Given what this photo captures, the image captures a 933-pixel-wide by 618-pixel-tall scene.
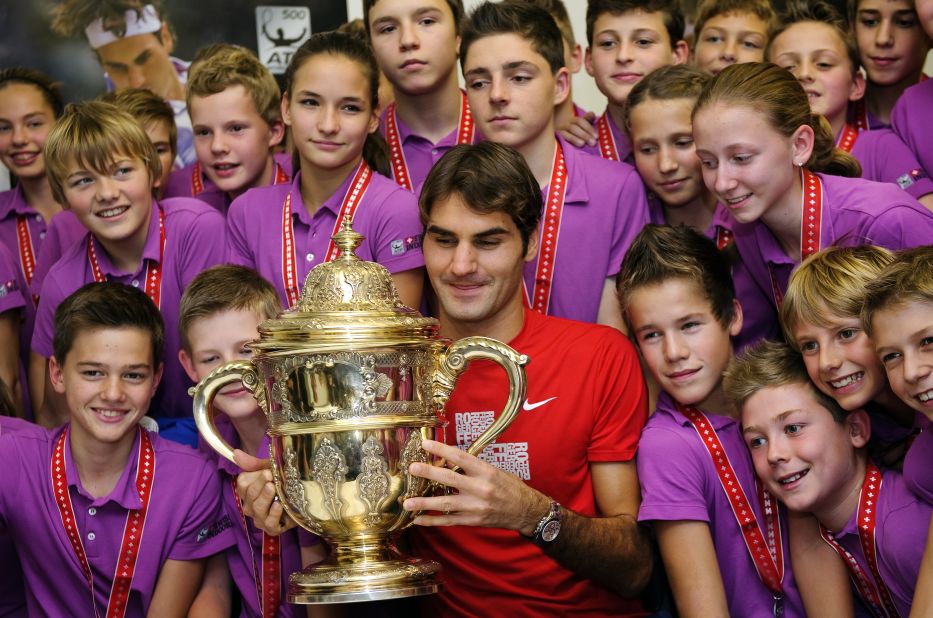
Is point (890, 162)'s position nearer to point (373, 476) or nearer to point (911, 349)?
point (911, 349)

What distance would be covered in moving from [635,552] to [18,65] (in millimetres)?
3580

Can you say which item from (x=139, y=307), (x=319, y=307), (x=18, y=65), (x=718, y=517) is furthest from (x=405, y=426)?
(x=18, y=65)

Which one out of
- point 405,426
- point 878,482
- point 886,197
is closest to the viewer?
point 405,426

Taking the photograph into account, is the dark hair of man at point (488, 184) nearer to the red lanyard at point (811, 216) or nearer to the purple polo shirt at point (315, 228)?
the purple polo shirt at point (315, 228)

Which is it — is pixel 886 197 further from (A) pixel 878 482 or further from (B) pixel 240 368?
(B) pixel 240 368

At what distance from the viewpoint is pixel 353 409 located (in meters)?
2.48

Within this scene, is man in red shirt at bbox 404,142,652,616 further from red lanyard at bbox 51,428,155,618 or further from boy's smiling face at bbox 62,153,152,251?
boy's smiling face at bbox 62,153,152,251

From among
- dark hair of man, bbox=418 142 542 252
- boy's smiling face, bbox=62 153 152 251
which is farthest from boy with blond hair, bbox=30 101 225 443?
dark hair of man, bbox=418 142 542 252

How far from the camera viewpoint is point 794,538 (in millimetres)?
3135

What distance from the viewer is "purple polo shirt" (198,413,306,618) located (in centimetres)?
334

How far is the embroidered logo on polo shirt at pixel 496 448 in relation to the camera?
3141mm

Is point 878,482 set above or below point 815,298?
below

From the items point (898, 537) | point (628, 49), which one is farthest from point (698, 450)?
point (628, 49)

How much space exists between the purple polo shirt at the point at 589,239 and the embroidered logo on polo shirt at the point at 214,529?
1.02m
